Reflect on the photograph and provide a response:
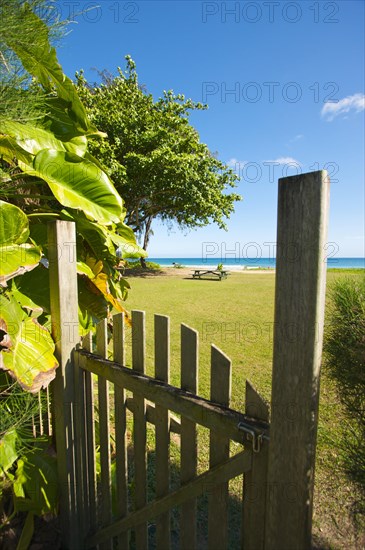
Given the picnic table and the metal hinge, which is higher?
the metal hinge

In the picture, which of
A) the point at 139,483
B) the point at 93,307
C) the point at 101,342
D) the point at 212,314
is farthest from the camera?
the point at 212,314

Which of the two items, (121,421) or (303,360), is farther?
(121,421)

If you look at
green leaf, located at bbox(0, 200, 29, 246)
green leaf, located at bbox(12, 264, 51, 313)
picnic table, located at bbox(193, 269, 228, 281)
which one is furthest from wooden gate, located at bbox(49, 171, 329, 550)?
picnic table, located at bbox(193, 269, 228, 281)

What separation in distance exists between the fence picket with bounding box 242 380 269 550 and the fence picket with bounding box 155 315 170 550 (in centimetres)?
42

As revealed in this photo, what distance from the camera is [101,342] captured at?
1.75 m

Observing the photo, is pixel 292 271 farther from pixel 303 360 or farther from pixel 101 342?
pixel 101 342

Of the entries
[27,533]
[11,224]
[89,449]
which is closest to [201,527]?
[89,449]

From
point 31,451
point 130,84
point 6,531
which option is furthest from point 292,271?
point 130,84

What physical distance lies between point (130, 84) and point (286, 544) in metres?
18.8

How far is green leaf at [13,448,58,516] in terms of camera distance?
179 centimetres

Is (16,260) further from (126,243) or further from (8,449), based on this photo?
(8,449)

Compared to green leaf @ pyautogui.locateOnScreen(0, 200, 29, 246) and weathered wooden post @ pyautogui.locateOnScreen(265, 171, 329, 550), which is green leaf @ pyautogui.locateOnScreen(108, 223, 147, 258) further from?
weathered wooden post @ pyautogui.locateOnScreen(265, 171, 329, 550)

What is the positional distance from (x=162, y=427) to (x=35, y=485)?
1.04m

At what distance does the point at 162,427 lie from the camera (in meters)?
1.39
